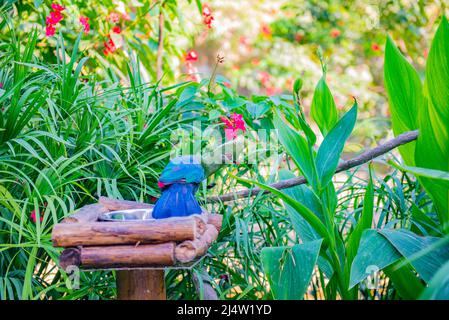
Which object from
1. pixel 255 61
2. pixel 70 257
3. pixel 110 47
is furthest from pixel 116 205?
pixel 255 61

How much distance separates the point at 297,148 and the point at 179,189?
1.26 ft

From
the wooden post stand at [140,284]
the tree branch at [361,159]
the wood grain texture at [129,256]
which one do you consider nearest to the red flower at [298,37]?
the tree branch at [361,159]

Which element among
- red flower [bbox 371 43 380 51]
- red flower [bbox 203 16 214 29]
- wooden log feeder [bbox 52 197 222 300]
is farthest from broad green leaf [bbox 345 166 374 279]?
red flower [bbox 371 43 380 51]

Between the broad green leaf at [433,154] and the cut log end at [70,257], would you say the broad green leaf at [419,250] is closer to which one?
the broad green leaf at [433,154]

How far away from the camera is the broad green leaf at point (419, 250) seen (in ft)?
5.31

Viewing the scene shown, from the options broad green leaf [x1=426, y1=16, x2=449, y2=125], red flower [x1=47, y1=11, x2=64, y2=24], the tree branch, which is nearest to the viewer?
broad green leaf [x1=426, y1=16, x2=449, y2=125]

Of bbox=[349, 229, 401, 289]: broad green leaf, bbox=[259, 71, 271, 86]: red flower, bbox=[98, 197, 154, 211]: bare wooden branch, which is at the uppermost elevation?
bbox=[259, 71, 271, 86]: red flower

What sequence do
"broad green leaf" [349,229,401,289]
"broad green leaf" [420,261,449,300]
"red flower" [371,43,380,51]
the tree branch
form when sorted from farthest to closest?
"red flower" [371,43,380,51]
the tree branch
"broad green leaf" [349,229,401,289]
"broad green leaf" [420,261,449,300]

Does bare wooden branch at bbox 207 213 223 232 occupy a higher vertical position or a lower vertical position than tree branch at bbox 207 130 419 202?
lower

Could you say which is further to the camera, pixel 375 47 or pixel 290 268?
pixel 375 47

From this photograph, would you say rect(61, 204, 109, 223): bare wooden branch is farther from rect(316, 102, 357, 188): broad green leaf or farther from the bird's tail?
rect(316, 102, 357, 188): broad green leaf

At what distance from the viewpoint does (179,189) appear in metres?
1.61

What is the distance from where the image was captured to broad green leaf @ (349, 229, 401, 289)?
160 centimetres

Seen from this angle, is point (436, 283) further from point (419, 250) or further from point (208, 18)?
point (208, 18)
